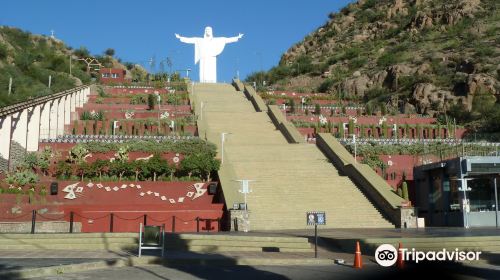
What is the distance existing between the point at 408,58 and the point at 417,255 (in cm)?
5287

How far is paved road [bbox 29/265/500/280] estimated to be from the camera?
10258 millimetres

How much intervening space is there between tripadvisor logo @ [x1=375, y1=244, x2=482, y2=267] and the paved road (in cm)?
56

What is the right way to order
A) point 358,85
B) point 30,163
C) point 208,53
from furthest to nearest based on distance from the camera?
1. point 208,53
2. point 358,85
3. point 30,163

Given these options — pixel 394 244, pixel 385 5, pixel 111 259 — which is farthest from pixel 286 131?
pixel 385 5

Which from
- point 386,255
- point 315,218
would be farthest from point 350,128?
point 386,255

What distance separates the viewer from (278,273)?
433 inches

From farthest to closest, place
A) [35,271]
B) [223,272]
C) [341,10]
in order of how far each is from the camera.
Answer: [341,10] → [223,272] → [35,271]

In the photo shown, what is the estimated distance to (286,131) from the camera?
33.1 meters

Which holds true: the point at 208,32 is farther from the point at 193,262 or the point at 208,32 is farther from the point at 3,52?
the point at 193,262

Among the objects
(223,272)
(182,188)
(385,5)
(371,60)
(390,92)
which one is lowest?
(223,272)

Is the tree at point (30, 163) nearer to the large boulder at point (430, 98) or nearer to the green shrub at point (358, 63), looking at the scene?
the large boulder at point (430, 98)

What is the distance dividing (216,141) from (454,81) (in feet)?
81.7

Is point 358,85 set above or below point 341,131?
above

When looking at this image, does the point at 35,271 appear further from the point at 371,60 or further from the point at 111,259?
the point at 371,60
